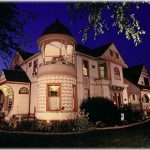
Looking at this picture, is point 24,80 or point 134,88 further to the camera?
point 134,88

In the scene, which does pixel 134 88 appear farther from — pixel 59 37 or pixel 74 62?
pixel 59 37

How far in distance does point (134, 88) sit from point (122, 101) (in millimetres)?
5010

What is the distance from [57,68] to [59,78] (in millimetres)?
713

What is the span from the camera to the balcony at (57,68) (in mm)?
13820

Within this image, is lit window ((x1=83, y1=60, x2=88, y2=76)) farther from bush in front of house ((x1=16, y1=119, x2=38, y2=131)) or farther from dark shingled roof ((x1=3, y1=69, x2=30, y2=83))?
bush in front of house ((x1=16, y1=119, x2=38, y2=131))

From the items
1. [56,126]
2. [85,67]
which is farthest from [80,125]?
[85,67]

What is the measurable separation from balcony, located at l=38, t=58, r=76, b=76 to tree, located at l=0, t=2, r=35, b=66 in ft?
22.5

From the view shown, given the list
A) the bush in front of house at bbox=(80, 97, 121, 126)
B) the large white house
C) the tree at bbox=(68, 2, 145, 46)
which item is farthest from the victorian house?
the tree at bbox=(68, 2, 145, 46)

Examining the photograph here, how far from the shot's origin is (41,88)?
14.0 m

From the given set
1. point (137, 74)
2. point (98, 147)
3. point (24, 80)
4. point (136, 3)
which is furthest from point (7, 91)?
point (137, 74)

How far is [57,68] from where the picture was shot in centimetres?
1391

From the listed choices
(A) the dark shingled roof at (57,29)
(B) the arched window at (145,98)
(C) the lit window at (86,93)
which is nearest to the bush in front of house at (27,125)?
(C) the lit window at (86,93)

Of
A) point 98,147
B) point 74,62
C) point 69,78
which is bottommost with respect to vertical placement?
point 98,147

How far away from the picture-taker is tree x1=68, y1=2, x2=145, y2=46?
759 centimetres
